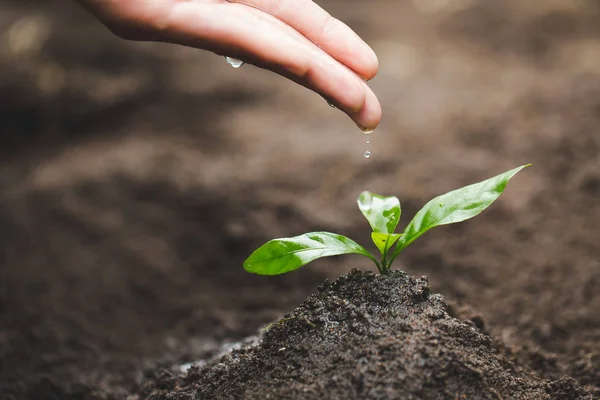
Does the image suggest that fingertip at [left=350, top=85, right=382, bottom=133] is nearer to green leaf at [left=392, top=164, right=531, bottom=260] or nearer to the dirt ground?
green leaf at [left=392, top=164, right=531, bottom=260]

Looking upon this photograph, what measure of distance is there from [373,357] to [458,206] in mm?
443

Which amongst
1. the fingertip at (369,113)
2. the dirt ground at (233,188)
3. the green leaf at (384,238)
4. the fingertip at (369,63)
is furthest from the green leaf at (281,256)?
the dirt ground at (233,188)

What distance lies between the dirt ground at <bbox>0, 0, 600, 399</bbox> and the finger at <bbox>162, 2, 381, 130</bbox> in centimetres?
97

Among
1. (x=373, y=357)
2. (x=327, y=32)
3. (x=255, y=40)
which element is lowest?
(x=373, y=357)

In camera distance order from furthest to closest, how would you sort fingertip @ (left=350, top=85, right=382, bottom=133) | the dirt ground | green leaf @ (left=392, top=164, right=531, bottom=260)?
the dirt ground → fingertip @ (left=350, top=85, right=382, bottom=133) → green leaf @ (left=392, top=164, right=531, bottom=260)

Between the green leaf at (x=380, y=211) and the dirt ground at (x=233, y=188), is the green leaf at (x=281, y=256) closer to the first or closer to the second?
the green leaf at (x=380, y=211)

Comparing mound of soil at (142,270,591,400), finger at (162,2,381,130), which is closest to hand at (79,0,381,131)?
finger at (162,2,381,130)

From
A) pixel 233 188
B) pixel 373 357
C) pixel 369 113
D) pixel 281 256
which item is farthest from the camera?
pixel 233 188

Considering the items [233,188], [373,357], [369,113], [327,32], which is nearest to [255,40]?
[327,32]

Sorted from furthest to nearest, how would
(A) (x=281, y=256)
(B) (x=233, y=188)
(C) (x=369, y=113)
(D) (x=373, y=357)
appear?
1. (B) (x=233, y=188)
2. (C) (x=369, y=113)
3. (A) (x=281, y=256)
4. (D) (x=373, y=357)

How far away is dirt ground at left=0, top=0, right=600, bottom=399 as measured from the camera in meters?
2.55

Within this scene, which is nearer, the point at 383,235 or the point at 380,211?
the point at 383,235

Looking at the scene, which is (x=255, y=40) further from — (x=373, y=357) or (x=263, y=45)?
(x=373, y=357)

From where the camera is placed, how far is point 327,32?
5.18ft
